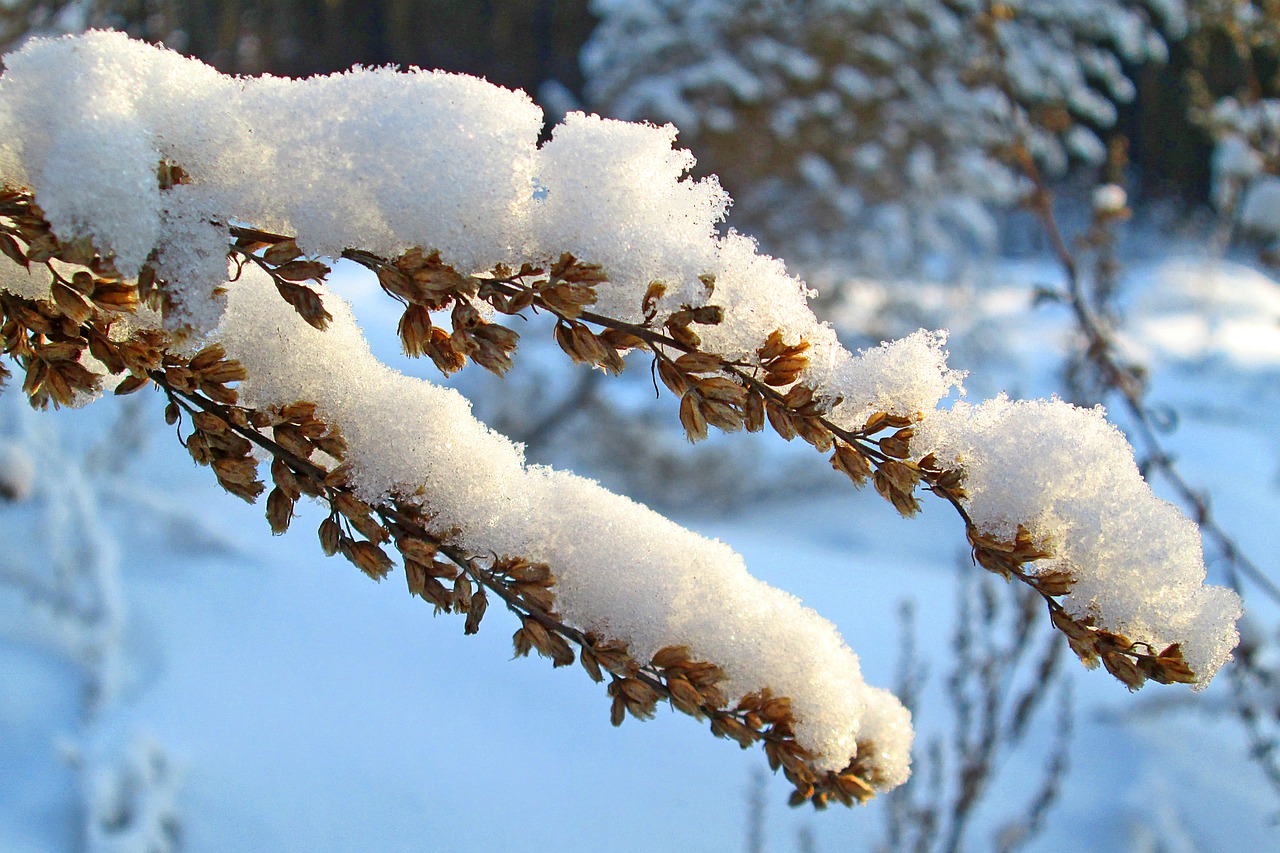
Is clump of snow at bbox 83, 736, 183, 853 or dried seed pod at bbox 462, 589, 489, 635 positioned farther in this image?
clump of snow at bbox 83, 736, 183, 853

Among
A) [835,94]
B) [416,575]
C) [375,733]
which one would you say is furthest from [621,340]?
[835,94]

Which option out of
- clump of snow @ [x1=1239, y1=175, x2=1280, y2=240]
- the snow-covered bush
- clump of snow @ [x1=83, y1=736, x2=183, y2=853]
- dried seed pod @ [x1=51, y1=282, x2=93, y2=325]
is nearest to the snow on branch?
dried seed pod @ [x1=51, y1=282, x2=93, y2=325]

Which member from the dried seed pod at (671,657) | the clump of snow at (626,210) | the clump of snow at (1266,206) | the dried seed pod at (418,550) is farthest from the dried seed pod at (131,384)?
the clump of snow at (1266,206)

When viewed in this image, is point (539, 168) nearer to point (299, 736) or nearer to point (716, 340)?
point (716, 340)

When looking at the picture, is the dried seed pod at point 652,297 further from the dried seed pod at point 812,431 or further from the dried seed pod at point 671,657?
the dried seed pod at point 671,657

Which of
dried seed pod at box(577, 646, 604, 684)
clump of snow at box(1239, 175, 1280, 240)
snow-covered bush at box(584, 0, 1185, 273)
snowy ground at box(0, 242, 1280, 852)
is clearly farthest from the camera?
snow-covered bush at box(584, 0, 1185, 273)

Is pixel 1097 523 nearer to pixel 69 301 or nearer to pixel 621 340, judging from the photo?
pixel 621 340

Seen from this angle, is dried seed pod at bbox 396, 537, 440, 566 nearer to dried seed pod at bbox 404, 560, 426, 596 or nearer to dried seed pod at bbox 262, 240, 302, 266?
dried seed pod at bbox 404, 560, 426, 596
